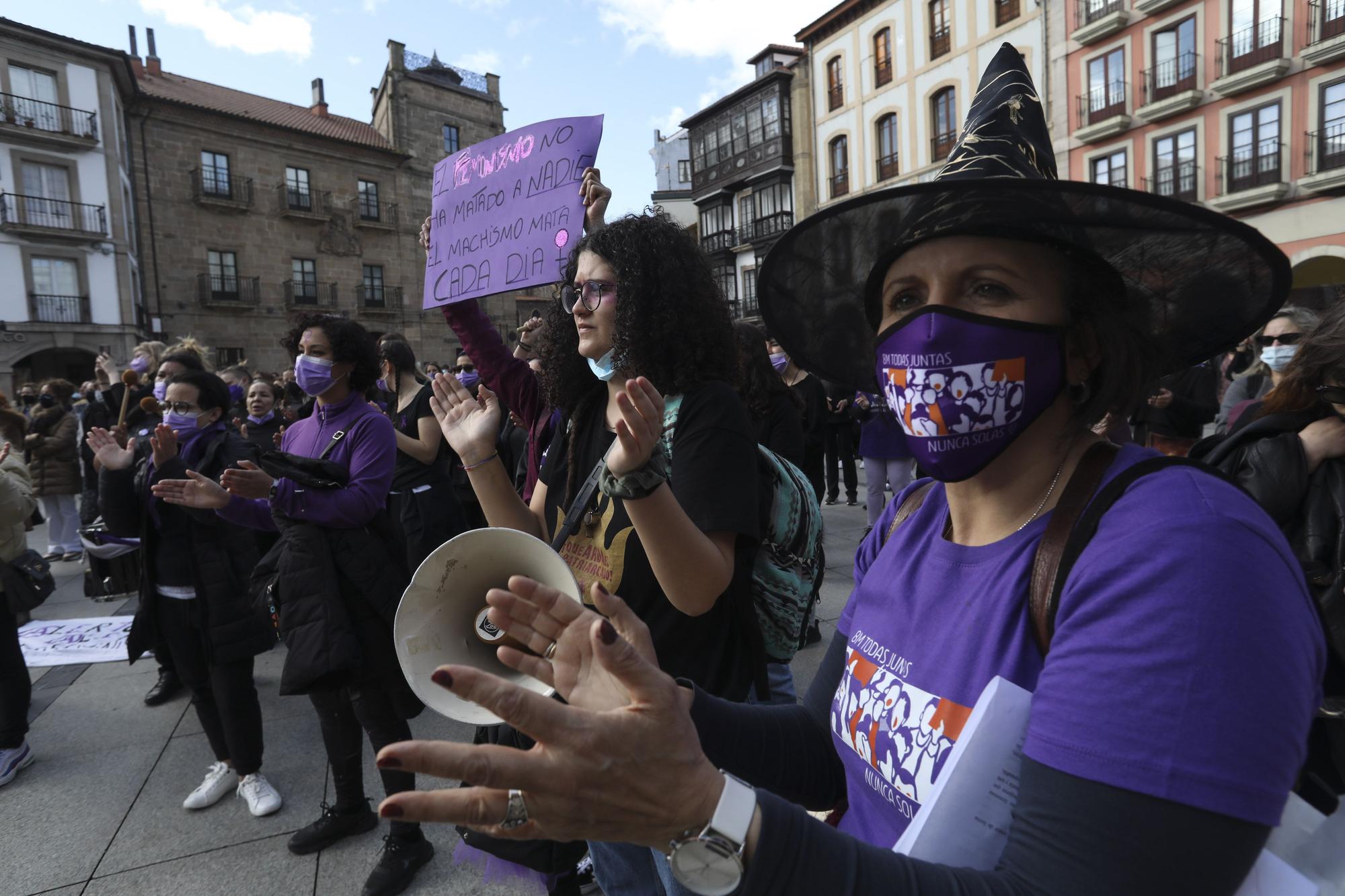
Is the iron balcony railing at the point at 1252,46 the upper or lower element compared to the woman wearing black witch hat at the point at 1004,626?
upper

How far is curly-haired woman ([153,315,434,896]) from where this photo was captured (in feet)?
9.24

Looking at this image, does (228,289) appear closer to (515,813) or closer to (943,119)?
(943,119)

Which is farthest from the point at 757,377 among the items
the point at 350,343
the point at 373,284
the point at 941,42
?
the point at 373,284

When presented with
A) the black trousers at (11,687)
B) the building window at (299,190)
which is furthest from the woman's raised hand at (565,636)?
the building window at (299,190)

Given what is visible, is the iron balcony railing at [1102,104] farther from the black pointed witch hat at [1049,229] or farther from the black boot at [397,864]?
the black boot at [397,864]

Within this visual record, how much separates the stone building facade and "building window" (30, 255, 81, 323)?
2.96m

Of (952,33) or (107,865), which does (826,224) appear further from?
(952,33)

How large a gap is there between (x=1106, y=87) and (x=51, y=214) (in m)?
31.7

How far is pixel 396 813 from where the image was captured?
765mm

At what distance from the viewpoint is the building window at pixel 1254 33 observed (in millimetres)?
16578

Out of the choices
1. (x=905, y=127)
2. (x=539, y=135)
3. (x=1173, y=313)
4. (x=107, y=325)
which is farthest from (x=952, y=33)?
(x=107, y=325)

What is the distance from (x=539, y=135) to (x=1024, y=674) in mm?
2769

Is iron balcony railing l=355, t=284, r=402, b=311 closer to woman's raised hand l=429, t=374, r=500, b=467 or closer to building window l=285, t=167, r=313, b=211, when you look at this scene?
building window l=285, t=167, r=313, b=211

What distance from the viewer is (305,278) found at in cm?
3044
